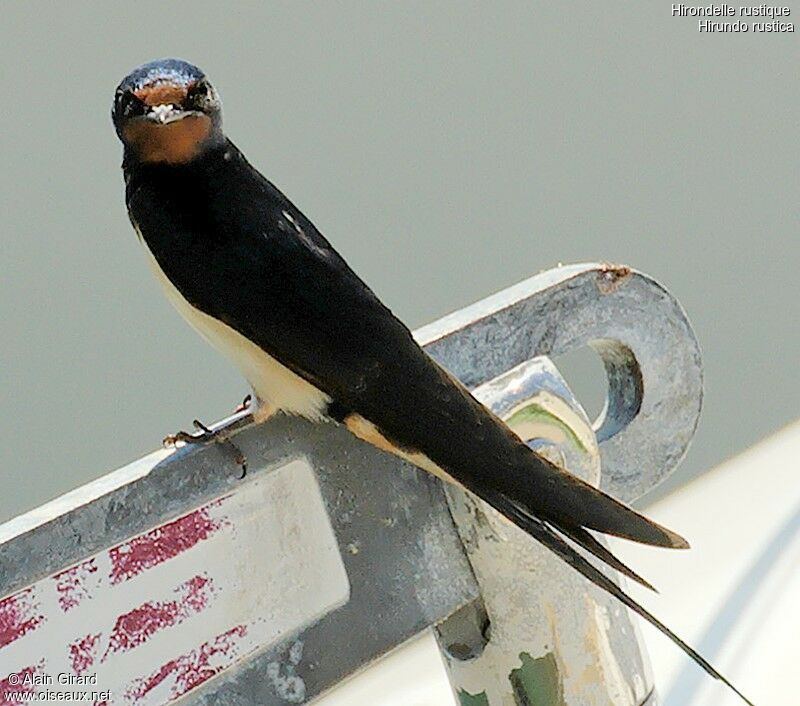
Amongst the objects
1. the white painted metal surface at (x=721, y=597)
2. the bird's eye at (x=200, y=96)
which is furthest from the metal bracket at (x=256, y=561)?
the white painted metal surface at (x=721, y=597)

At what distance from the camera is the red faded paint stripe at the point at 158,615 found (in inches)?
24.2

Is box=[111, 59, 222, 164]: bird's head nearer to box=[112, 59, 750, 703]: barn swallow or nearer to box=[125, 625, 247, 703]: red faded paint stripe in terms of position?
box=[112, 59, 750, 703]: barn swallow

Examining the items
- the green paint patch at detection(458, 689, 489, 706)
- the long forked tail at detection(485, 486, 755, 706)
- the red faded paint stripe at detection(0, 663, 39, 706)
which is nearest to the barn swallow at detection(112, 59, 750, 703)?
the long forked tail at detection(485, 486, 755, 706)

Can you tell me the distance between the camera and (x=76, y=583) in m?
0.59

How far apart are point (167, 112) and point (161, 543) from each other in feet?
1.21

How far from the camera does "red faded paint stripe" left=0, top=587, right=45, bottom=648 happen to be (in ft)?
1.86

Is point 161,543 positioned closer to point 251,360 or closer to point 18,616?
point 18,616

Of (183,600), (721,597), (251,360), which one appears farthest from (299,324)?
(721,597)

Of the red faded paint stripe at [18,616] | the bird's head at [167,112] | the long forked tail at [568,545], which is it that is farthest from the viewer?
the bird's head at [167,112]

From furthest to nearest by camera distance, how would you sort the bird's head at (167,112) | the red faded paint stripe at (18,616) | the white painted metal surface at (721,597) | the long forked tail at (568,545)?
the white painted metal surface at (721,597), the bird's head at (167,112), the long forked tail at (568,545), the red faded paint stripe at (18,616)

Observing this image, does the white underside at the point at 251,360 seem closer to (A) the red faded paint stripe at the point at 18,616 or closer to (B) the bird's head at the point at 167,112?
(B) the bird's head at the point at 167,112

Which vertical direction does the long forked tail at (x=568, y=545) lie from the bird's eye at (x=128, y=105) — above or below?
below

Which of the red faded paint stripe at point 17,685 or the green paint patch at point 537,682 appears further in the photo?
the green paint patch at point 537,682

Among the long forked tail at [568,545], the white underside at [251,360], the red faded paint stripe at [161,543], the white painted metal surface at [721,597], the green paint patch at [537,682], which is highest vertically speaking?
the red faded paint stripe at [161,543]
